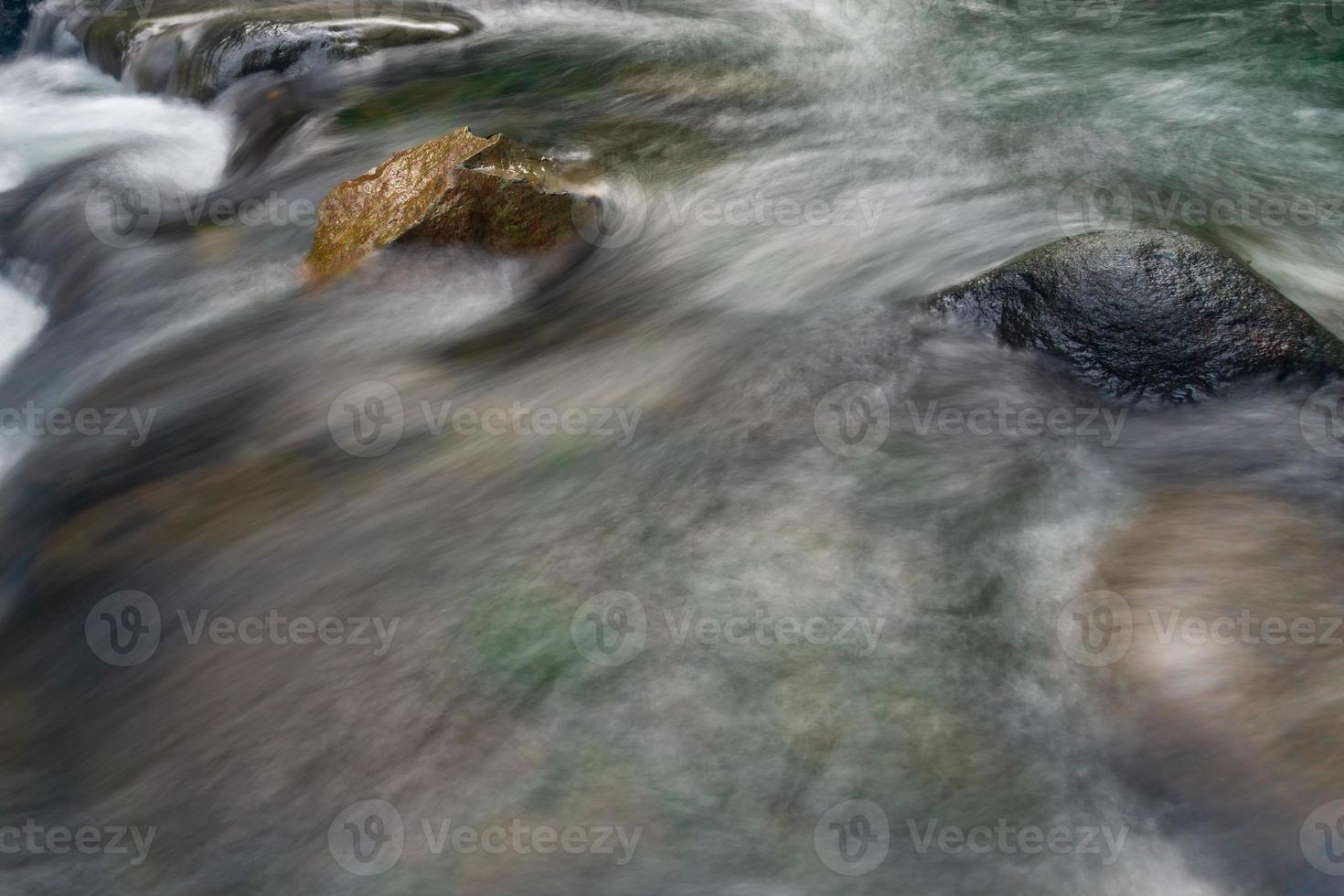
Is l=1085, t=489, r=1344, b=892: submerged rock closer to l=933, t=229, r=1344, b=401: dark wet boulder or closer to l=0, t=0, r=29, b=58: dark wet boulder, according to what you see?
l=933, t=229, r=1344, b=401: dark wet boulder

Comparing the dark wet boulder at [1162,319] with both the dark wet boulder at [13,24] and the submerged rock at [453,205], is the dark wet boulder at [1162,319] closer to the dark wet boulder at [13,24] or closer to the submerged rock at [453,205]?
the submerged rock at [453,205]

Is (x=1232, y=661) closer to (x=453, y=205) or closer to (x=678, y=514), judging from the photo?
(x=678, y=514)

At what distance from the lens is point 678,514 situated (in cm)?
421

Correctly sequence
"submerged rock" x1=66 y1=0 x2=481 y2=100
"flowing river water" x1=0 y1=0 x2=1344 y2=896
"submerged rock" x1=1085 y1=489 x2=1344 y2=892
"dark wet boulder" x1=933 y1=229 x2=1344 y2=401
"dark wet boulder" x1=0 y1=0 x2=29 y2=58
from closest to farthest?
"submerged rock" x1=1085 y1=489 x2=1344 y2=892 < "flowing river water" x1=0 y1=0 x2=1344 y2=896 < "dark wet boulder" x1=933 y1=229 x2=1344 y2=401 < "submerged rock" x1=66 y1=0 x2=481 y2=100 < "dark wet boulder" x1=0 y1=0 x2=29 y2=58

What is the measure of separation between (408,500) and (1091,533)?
2.63 metres

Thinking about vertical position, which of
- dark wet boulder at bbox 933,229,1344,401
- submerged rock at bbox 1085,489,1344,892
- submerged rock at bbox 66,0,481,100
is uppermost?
submerged rock at bbox 66,0,481,100

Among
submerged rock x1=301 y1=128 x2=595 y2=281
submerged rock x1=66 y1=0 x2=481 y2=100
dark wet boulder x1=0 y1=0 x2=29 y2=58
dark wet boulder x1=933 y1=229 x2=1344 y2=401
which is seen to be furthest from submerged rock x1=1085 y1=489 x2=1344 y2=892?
dark wet boulder x1=0 y1=0 x2=29 y2=58

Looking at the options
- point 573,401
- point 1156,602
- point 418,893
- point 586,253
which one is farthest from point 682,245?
point 418,893

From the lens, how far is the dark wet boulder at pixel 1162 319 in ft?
14.3

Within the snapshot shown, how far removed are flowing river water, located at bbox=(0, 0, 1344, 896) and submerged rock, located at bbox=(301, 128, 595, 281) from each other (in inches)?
6.8

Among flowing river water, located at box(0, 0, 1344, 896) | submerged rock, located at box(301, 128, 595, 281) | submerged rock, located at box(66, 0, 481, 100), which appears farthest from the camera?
submerged rock, located at box(66, 0, 481, 100)

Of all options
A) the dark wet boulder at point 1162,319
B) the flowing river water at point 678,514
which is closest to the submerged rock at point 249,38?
the flowing river water at point 678,514

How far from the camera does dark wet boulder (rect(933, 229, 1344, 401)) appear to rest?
4.36m

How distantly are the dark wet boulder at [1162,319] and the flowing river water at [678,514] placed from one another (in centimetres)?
14
